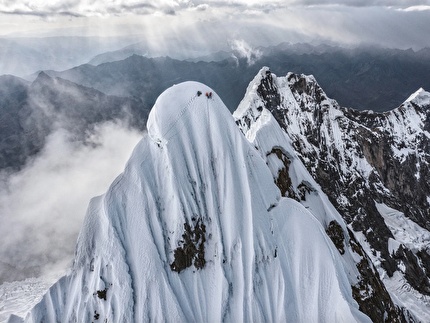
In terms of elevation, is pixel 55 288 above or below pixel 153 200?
below

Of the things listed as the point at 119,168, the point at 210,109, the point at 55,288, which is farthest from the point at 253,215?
the point at 119,168

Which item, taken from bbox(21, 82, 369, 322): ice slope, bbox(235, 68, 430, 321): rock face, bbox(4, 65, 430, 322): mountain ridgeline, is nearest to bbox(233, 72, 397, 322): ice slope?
bbox(4, 65, 430, 322): mountain ridgeline

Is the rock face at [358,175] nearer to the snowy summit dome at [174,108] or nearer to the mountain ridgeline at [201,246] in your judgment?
the snowy summit dome at [174,108]

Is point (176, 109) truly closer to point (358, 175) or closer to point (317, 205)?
point (317, 205)

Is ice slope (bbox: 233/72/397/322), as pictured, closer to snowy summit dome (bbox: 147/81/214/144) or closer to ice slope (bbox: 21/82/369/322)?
ice slope (bbox: 21/82/369/322)

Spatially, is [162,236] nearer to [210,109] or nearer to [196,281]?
[196,281]

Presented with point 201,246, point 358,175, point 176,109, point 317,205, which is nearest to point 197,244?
point 201,246

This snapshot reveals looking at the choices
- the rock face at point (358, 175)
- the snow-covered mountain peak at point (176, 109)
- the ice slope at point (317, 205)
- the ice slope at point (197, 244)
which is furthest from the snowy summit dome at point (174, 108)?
the rock face at point (358, 175)
